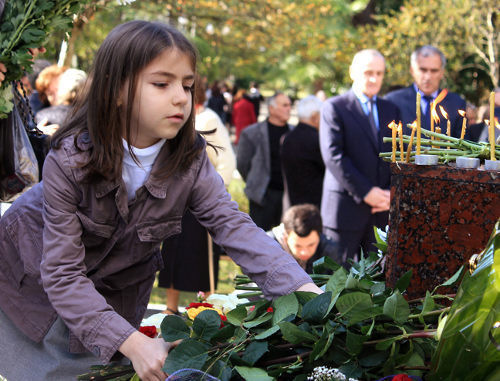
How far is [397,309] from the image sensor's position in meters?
1.64

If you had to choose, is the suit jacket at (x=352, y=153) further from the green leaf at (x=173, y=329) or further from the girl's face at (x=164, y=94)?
A: the green leaf at (x=173, y=329)

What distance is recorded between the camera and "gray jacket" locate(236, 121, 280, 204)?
7531 mm

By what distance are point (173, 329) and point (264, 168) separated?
585cm

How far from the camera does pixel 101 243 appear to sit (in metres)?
2.28

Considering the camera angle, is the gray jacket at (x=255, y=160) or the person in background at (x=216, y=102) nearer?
the gray jacket at (x=255, y=160)

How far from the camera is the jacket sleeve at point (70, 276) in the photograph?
199cm

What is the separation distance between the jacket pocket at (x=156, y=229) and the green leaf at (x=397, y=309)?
87 centimetres

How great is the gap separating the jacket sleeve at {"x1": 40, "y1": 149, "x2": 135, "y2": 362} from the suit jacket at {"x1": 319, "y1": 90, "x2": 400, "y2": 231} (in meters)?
3.93

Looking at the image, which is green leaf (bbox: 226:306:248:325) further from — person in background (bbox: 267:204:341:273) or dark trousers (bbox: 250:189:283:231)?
dark trousers (bbox: 250:189:283:231)

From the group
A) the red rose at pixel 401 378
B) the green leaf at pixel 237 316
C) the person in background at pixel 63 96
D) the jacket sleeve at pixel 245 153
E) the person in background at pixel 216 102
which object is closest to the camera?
the red rose at pixel 401 378

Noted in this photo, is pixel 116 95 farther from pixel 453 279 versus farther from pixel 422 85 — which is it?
pixel 422 85

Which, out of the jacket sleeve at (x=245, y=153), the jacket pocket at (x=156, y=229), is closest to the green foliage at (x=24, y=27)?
the jacket pocket at (x=156, y=229)

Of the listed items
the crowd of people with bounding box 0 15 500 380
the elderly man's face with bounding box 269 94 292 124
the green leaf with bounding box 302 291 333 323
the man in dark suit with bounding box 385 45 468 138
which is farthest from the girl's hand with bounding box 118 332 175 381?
the elderly man's face with bounding box 269 94 292 124

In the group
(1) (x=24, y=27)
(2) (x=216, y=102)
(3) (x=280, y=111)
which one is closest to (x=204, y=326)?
(1) (x=24, y=27)
